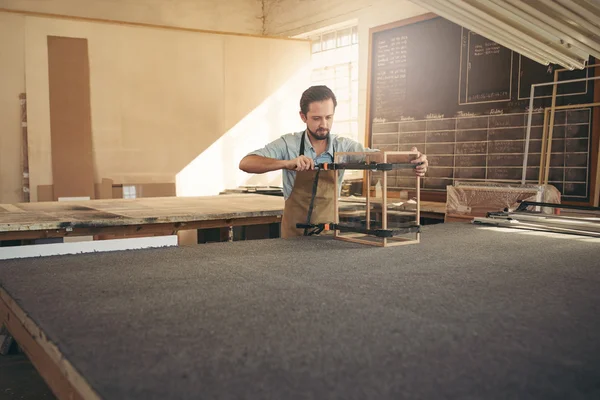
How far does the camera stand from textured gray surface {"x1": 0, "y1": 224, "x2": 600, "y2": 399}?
83cm

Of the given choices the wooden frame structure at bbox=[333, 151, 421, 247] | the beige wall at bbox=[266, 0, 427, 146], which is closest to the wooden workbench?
the wooden frame structure at bbox=[333, 151, 421, 247]

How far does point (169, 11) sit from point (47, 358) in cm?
657

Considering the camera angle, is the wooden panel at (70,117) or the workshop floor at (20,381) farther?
the wooden panel at (70,117)

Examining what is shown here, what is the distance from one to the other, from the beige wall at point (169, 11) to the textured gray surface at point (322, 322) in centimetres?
541

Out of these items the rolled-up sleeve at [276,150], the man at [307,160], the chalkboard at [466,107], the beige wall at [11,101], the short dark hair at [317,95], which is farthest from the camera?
the beige wall at [11,101]

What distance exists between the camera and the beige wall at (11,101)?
17.8 ft

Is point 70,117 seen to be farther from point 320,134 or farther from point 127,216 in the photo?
point 320,134

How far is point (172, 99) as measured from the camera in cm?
620

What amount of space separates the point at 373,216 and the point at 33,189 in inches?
175

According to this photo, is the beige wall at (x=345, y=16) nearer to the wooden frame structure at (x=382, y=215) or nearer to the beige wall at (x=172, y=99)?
the beige wall at (x=172, y=99)

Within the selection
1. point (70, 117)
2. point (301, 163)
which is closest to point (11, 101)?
point (70, 117)

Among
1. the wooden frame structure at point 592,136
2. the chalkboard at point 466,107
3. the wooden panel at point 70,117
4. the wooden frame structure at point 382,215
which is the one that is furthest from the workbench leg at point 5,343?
the wooden frame structure at point 592,136

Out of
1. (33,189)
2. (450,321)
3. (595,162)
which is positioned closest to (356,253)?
(450,321)

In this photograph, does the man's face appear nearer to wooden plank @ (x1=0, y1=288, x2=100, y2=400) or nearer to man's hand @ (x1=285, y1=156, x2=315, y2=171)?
man's hand @ (x1=285, y1=156, x2=315, y2=171)
